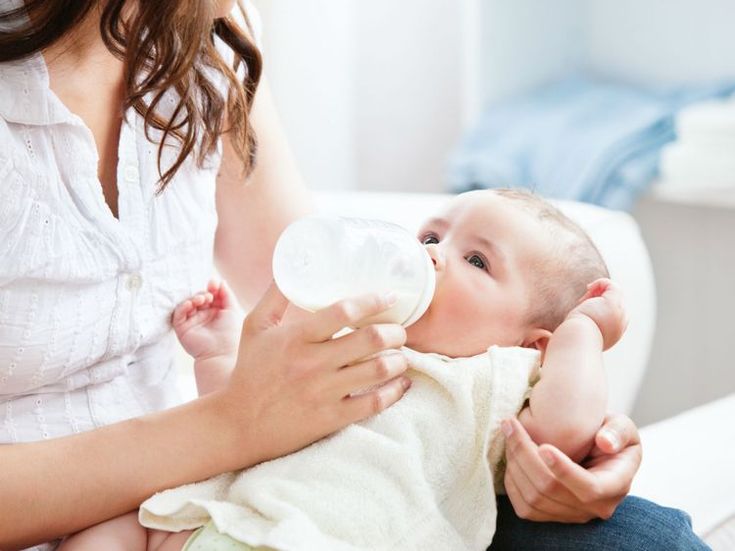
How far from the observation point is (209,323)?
4.15ft

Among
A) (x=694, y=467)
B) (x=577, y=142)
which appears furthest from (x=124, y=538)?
(x=577, y=142)

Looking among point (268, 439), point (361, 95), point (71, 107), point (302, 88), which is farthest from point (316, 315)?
point (361, 95)

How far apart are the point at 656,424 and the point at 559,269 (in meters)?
0.38

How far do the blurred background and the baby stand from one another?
1.16m

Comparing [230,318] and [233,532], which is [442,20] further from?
[233,532]

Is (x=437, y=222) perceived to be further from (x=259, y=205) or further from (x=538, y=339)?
(x=259, y=205)

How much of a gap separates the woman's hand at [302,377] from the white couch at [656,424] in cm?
37

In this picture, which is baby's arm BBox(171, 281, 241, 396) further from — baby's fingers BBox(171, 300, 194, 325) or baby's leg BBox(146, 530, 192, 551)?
baby's leg BBox(146, 530, 192, 551)

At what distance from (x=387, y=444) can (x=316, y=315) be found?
0.13 m

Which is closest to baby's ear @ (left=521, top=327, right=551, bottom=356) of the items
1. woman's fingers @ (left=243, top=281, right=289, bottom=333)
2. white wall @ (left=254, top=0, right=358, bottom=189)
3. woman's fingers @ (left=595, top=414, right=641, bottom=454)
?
woman's fingers @ (left=595, top=414, right=641, bottom=454)

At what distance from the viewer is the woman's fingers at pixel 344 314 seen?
907 mm

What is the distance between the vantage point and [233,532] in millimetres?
919

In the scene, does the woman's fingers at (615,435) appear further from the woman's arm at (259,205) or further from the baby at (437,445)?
the woman's arm at (259,205)

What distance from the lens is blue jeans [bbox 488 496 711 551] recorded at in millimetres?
960
